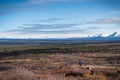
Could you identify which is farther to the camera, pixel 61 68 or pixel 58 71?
pixel 61 68

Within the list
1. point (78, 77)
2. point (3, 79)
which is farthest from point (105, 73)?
point (3, 79)

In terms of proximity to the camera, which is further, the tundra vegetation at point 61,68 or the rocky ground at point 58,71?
the tundra vegetation at point 61,68

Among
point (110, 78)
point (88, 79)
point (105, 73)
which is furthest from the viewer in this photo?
point (105, 73)

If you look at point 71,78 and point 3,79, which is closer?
point 3,79

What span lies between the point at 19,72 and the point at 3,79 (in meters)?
1.90

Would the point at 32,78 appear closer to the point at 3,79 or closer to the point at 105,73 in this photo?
the point at 3,79

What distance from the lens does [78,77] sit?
2495 cm

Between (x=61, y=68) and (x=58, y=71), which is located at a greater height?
(x=58, y=71)

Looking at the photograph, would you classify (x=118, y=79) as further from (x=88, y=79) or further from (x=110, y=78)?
(x=88, y=79)

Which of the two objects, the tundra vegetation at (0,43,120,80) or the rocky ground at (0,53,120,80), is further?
the tundra vegetation at (0,43,120,80)

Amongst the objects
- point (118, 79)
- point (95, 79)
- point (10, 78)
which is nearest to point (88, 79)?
point (95, 79)

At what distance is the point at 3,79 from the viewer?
1922 centimetres

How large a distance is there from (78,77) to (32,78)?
6073mm

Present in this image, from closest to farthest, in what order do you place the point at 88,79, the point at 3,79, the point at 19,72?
the point at 3,79, the point at 19,72, the point at 88,79
